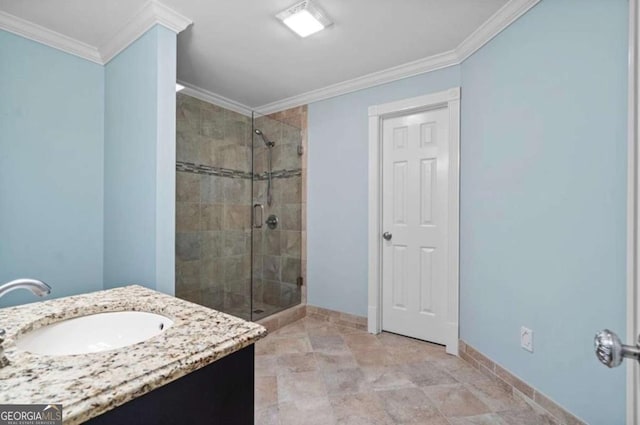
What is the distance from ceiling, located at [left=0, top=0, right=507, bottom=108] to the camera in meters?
1.82

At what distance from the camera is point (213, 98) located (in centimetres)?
314

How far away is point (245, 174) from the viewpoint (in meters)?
3.19

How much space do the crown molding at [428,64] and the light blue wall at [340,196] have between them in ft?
0.22

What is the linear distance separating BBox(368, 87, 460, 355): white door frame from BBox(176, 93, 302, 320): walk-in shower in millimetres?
860

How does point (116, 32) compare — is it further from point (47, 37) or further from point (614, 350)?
point (614, 350)

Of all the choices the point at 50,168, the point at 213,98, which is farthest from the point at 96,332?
the point at 213,98

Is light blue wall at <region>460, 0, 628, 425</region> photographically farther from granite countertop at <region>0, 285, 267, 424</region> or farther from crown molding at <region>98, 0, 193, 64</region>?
crown molding at <region>98, 0, 193, 64</region>

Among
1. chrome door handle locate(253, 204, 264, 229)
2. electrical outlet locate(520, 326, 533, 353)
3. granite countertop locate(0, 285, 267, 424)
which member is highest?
chrome door handle locate(253, 204, 264, 229)

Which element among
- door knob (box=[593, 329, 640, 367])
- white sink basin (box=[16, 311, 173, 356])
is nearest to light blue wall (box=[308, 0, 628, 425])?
door knob (box=[593, 329, 640, 367])

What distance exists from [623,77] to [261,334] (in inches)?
69.4

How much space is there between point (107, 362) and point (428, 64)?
272 centimetres

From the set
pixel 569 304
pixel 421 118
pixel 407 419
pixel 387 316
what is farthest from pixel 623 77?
pixel 387 316

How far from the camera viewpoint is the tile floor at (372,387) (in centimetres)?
163

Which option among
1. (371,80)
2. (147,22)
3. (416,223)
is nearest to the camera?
(147,22)
